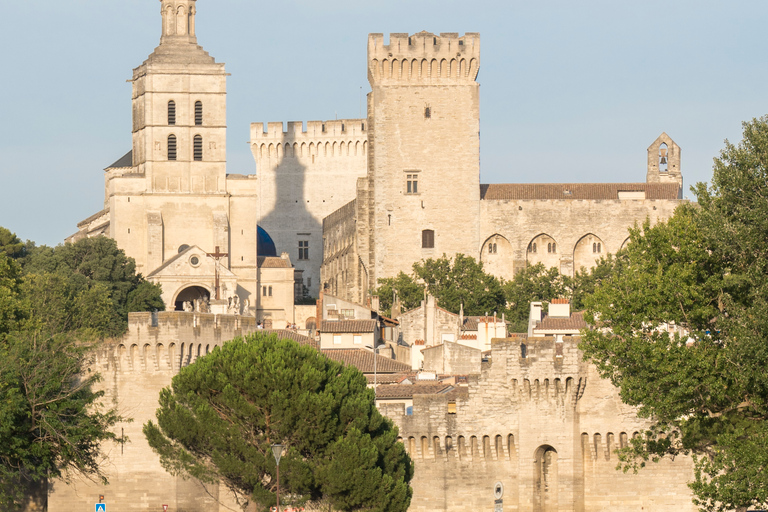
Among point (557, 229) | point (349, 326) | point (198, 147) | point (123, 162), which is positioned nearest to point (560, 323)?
point (349, 326)

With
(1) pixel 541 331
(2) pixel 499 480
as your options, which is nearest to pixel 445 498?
Answer: (2) pixel 499 480

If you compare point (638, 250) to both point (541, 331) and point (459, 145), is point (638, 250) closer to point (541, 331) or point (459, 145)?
point (541, 331)

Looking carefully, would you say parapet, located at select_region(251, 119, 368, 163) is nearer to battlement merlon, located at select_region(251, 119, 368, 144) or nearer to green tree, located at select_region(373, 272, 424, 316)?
battlement merlon, located at select_region(251, 119, 368, 144)

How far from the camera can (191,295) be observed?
117 meters

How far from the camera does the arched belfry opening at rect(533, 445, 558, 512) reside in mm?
60688

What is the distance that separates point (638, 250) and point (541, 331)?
2850 centimetres

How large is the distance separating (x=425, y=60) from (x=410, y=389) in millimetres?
54928

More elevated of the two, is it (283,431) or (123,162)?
(123,162)

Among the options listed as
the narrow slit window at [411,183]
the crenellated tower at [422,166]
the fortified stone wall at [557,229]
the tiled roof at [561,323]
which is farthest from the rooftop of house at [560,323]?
the fortified stone wall at [557,229]

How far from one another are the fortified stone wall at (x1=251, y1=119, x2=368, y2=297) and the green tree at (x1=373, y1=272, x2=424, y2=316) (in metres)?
37.0

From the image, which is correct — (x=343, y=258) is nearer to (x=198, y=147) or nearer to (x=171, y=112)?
(x=198, y=147)

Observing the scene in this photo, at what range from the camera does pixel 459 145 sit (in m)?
118

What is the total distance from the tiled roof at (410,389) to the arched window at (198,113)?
57662 millimetres

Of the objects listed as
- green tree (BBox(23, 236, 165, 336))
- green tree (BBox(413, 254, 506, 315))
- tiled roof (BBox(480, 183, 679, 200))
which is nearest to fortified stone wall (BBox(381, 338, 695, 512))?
green tree (BBox(23, 236, 165, 336))
